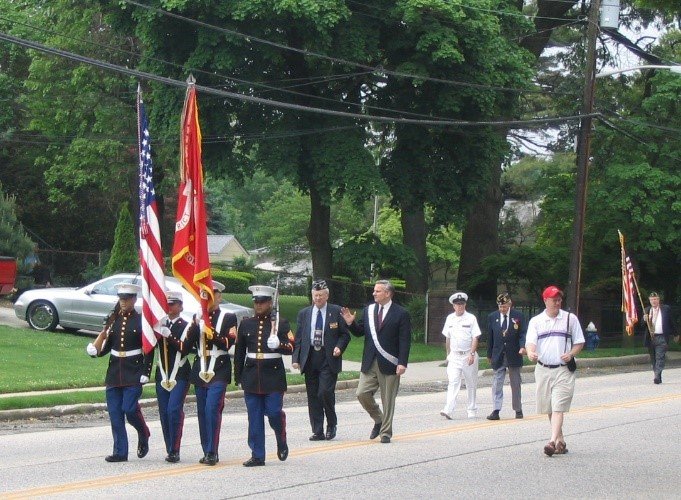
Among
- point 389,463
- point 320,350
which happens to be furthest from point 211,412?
point 320,350

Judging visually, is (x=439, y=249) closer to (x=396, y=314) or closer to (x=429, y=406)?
(x=429, y=406)

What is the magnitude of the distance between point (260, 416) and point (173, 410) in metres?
0.86

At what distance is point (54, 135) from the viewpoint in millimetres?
45469

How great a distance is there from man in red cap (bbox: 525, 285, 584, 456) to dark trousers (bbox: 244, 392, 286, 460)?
2912mm

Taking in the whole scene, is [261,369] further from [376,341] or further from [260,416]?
[376,341]

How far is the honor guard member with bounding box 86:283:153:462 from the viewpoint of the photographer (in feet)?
38.0

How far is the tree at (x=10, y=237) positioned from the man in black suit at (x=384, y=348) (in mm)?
23865

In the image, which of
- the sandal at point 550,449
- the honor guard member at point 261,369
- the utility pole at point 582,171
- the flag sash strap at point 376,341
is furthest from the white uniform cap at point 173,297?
the utility pole at point 582,171

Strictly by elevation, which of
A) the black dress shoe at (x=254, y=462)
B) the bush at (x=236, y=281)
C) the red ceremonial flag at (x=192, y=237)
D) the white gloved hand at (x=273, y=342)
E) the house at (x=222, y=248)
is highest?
the house at (x=222, y=248)

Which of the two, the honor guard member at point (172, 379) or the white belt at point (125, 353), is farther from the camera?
the white belt at point (125, 353)

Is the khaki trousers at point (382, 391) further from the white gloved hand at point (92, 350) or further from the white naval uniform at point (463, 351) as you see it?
the white naval uniform at point (463, 351)

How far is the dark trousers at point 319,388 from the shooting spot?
13.5 metres

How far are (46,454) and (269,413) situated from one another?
9.39 ft

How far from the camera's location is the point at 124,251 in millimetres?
39375
